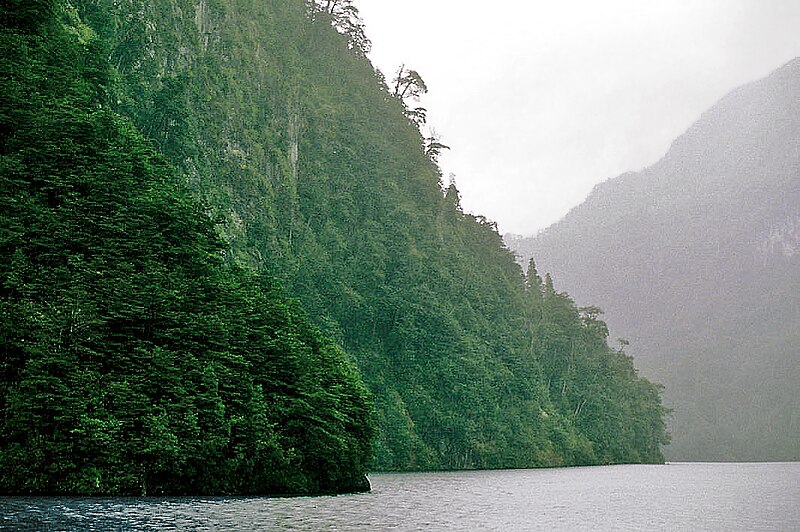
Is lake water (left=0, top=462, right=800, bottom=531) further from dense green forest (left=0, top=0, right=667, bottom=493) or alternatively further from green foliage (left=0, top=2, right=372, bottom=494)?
dense green forest (left=0, top=0, right=667, bottom=493)

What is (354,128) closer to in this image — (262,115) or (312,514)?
(262,115)

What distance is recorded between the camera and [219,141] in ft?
278

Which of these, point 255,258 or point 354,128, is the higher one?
point 354,128

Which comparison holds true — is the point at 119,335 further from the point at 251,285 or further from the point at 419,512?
the point at 419,512

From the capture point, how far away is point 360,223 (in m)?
111

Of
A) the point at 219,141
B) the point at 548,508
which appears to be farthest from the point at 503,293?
the point at 548,508

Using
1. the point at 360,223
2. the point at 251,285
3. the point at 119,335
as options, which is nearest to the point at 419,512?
the point at 119,335

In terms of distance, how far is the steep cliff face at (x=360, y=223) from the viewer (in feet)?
262

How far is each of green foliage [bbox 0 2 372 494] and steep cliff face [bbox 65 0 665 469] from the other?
19.6m

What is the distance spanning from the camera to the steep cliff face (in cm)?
7994

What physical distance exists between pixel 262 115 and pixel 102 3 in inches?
1056

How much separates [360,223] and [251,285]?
178 ft

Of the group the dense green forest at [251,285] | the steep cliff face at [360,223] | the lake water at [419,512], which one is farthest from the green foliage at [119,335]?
the steep cliff face at [360,223]

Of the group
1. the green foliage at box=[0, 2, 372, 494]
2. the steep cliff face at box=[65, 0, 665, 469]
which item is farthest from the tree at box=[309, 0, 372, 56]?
the green foliage at box=[0, 2, 372, 494]
